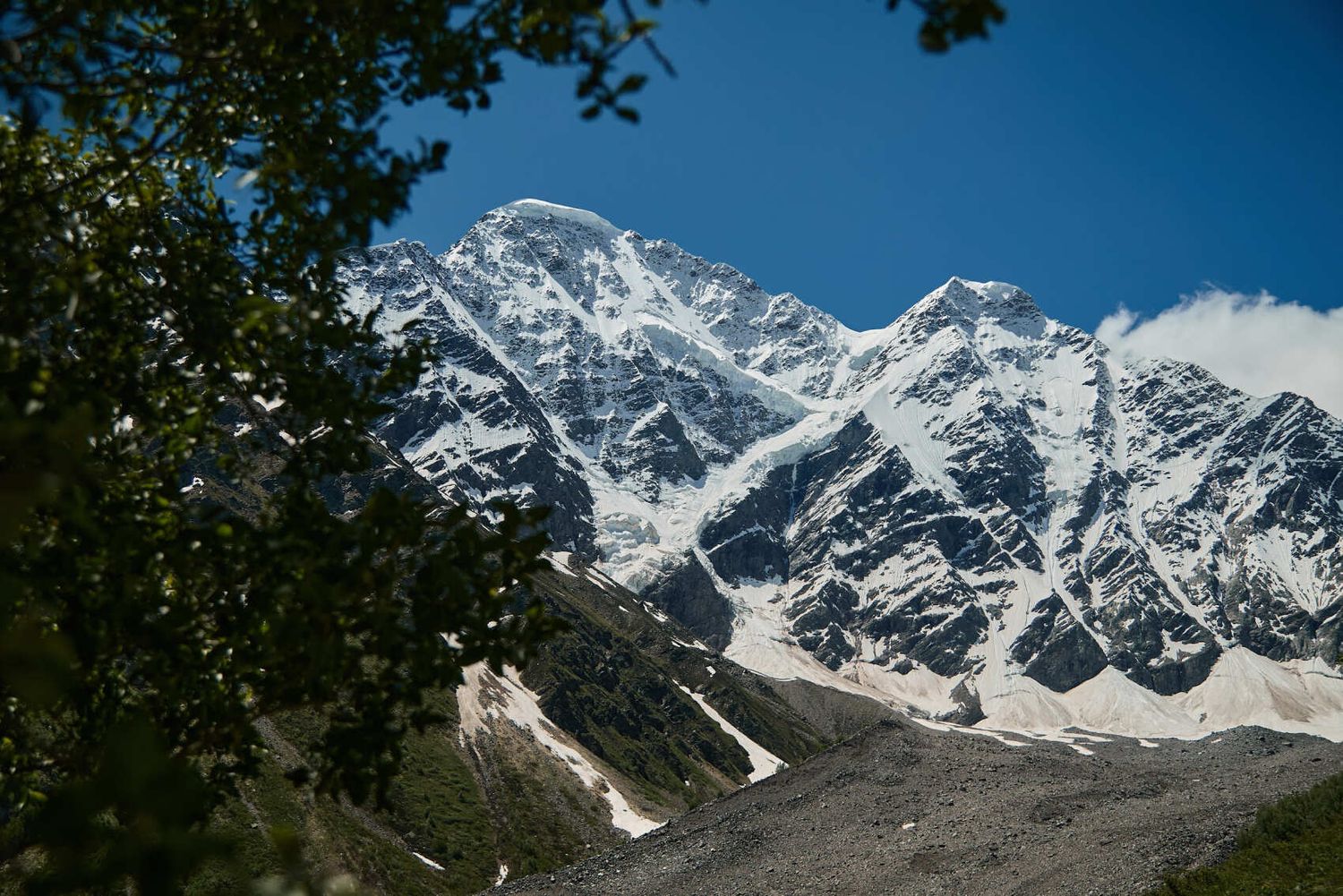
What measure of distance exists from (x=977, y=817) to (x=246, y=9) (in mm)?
45167

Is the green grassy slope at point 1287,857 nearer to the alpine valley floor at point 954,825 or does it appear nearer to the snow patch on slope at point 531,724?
the alpine valley floor at point 954,825

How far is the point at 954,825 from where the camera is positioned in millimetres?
42531

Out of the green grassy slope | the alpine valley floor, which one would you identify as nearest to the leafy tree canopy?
the green grassy slope

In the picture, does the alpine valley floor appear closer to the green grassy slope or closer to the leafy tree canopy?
the green grassy slope

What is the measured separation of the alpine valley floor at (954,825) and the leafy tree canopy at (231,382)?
32.5 meters

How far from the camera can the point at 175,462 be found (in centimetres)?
655

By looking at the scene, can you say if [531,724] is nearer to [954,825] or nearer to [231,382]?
[954,825]

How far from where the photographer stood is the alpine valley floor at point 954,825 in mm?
35094

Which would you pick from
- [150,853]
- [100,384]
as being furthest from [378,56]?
[150,853]

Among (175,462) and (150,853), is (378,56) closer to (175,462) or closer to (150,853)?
(175,462)

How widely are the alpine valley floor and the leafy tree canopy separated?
32.5m

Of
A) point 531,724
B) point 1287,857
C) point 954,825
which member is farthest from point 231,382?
point 531,724

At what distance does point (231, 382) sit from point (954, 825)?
42.9 meters

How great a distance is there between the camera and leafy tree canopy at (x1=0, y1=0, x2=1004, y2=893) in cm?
482
